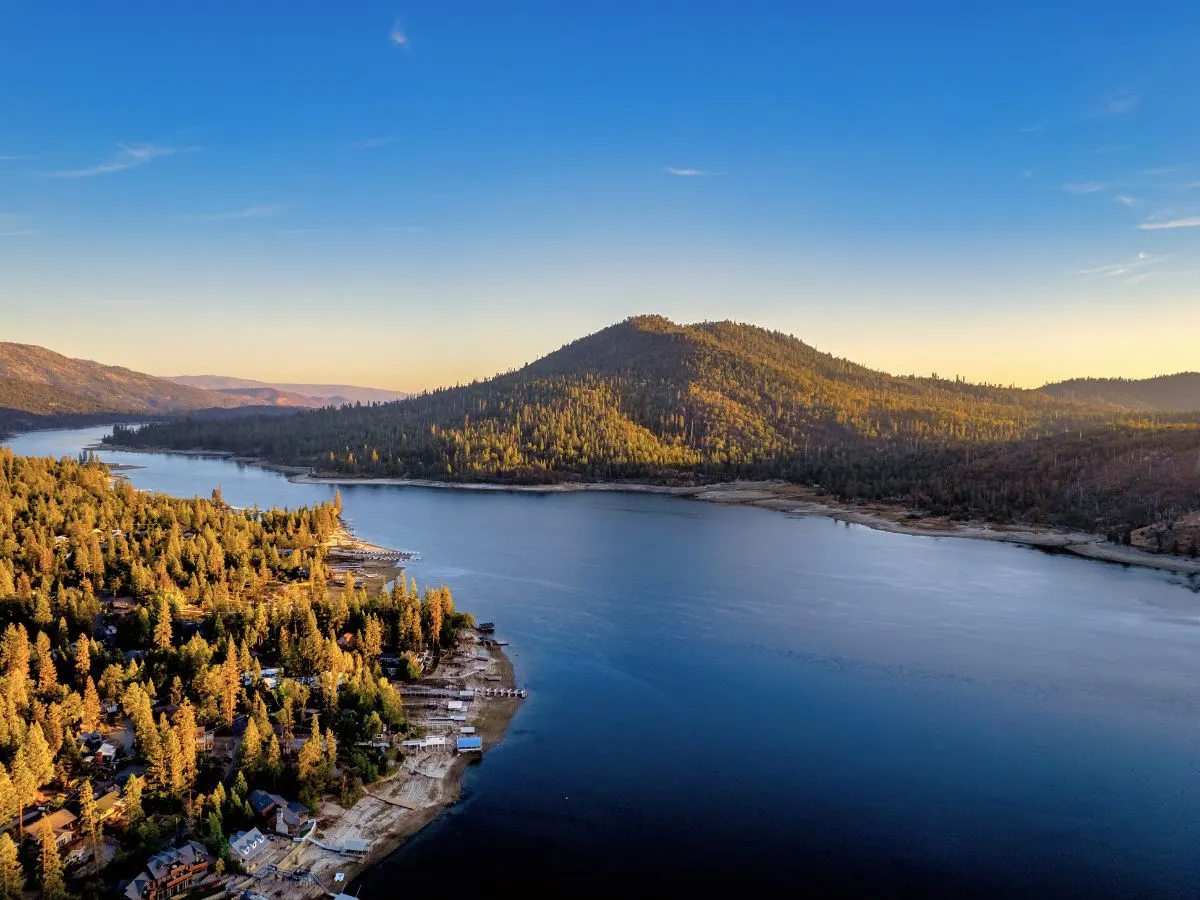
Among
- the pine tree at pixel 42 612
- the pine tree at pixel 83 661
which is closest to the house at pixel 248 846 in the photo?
the pine tree at pixel 83 661

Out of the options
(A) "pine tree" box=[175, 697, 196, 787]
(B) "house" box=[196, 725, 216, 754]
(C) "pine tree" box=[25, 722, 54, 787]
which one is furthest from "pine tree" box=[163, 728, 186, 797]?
(C) "pine tree" box=[25, 722, 54, 787]

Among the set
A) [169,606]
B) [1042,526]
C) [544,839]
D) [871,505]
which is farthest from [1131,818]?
[871,505]

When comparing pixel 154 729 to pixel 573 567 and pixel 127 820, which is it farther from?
pixel 573 567

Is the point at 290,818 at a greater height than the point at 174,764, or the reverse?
the point at 174,764

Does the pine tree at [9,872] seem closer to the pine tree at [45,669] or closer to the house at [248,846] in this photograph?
the house at [248,846]

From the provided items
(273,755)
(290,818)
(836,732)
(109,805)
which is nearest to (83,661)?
(109,805)

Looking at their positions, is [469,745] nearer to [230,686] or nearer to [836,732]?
[230,686]
